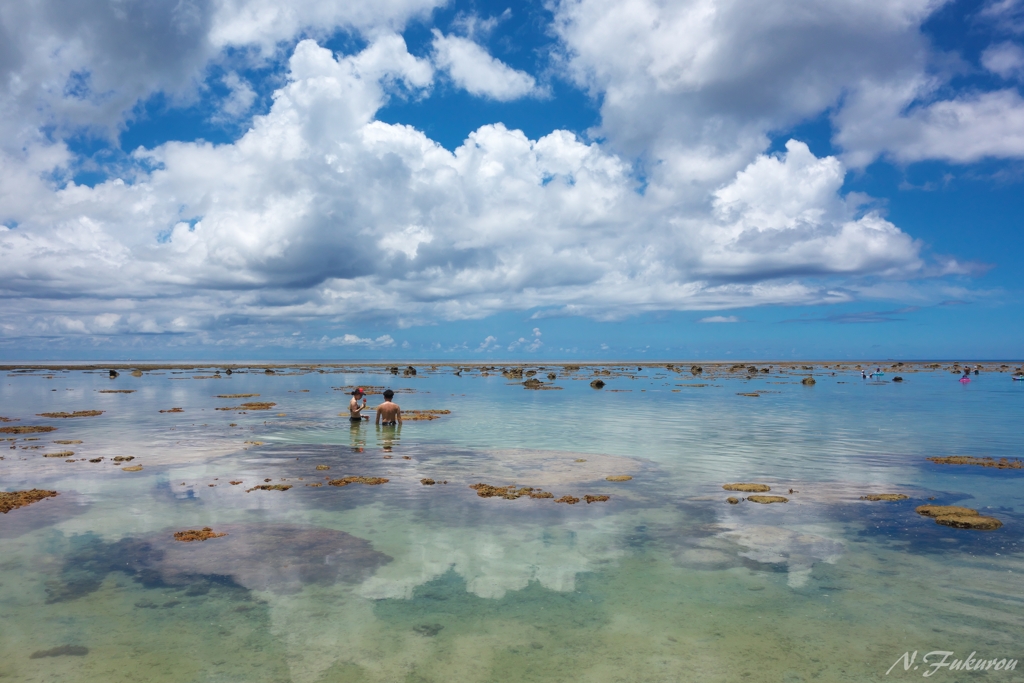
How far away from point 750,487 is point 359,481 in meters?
11.7

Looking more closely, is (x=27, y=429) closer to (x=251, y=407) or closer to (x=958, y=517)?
(x=251, y=407)

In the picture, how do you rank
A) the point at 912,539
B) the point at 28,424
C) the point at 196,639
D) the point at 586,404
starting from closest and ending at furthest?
the point at 196,639 → the point at 912,539 → the point at 28,424 → the point at 586,404

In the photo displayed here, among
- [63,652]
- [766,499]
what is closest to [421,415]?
[766,499]

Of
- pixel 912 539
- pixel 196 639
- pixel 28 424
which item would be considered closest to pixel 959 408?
pixel 912 539

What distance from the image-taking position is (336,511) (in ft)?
48.1

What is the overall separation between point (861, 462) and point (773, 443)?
466 centimetres

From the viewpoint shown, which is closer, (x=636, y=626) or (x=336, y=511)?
(x=636, y=626)

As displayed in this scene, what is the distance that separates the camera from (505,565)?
11.0m

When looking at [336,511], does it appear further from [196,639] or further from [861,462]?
[861,462]

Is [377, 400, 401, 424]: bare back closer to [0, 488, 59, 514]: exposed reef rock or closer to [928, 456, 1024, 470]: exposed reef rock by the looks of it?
[0, 488, 59, 514]: exposed reef rock

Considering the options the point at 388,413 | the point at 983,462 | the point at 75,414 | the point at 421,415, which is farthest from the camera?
the point at 75,414

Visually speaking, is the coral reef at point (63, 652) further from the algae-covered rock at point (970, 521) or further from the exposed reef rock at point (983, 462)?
the exposed reef rock at point (983, 462)

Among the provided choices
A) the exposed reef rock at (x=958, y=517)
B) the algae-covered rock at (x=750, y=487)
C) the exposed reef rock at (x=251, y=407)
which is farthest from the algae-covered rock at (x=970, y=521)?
the exposed reef rock at (x=251, y=407)

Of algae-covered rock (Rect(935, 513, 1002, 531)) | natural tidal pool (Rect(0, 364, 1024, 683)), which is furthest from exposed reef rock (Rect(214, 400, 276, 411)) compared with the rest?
algae-covered rock (Rect(935, 513, 1002, 531))
